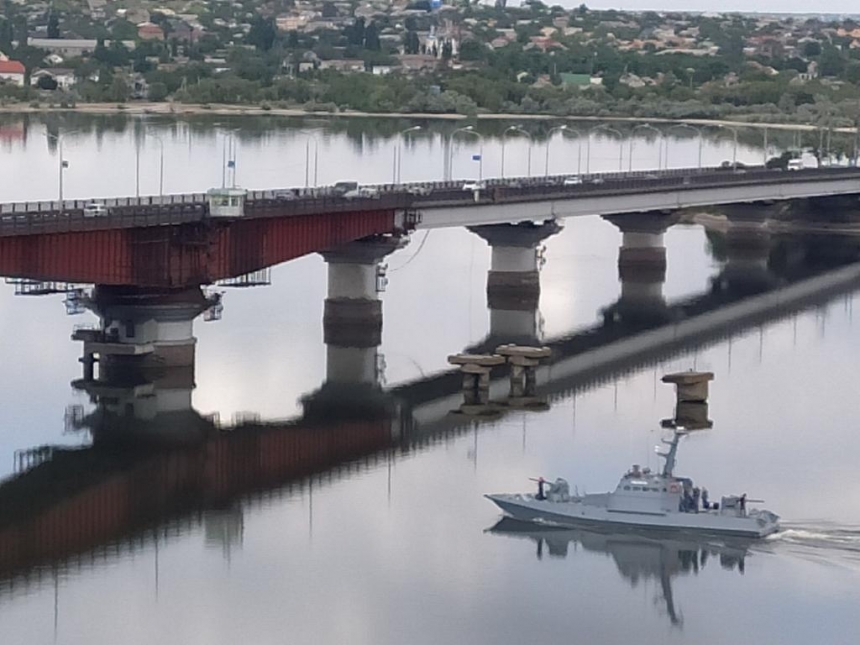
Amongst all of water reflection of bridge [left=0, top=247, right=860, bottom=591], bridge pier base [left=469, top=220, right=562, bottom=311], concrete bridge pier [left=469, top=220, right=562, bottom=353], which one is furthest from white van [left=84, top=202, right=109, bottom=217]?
bridge pier base [left=469, top=220, right=562, bottom=311]

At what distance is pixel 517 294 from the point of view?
10325 cm

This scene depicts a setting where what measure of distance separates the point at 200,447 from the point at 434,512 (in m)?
10.2

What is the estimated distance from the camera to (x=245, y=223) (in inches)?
3206

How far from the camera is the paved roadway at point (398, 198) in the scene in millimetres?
73312

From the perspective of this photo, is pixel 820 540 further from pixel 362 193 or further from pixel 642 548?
pixel 362 193

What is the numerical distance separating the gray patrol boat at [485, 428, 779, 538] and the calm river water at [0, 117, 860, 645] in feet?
2.24

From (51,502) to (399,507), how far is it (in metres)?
9.25

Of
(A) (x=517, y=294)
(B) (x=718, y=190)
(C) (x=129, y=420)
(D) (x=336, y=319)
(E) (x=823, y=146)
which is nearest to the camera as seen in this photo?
(C) (x=129, y=420)

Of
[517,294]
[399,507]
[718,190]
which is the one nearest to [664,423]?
[399,507]

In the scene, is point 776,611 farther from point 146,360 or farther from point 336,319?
point 336,319

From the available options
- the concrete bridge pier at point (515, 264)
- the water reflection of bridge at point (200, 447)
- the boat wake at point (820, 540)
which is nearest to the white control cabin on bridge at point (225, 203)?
the water reflection of bridge at point (200, 447)

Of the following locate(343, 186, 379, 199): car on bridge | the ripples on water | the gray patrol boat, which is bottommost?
the ripples on water

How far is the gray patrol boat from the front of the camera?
59.8 meters

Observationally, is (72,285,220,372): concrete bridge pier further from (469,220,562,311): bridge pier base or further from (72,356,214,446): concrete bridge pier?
(469,220,562,311): bridge pier base
